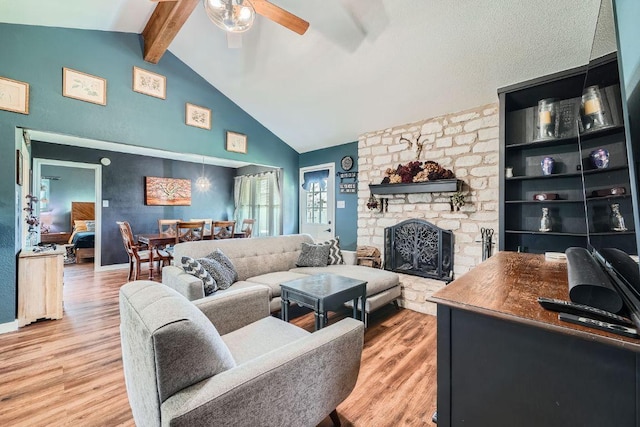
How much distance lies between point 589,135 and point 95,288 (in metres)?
5.69

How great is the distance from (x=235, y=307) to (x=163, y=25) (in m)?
3.11

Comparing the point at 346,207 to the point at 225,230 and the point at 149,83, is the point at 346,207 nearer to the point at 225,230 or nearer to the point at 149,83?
the point at 225,230

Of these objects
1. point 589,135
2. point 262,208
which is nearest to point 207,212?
point 262,208

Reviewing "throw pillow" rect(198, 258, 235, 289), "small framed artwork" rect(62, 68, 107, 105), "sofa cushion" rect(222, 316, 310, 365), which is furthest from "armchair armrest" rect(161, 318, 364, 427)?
"small framed artwork" rect(62, 68, 107, 105)

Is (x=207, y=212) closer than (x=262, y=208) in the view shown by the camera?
No

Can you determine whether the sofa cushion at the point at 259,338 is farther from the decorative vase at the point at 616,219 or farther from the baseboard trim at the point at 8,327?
the baseboard trim at the point at 8,327

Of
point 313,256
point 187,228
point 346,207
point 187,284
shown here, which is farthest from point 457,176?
point 187,228

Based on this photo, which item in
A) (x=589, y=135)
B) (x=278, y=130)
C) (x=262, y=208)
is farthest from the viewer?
(x=262, y=208)

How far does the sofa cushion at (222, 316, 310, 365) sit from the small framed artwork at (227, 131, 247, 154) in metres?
3.32

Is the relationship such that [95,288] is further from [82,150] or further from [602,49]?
[602,49]

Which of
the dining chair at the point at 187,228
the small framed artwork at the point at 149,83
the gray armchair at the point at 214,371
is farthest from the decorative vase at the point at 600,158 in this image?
the dining chair at the point at 187,228

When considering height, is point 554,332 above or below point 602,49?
below

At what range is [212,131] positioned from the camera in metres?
4.24

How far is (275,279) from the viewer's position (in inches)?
117
